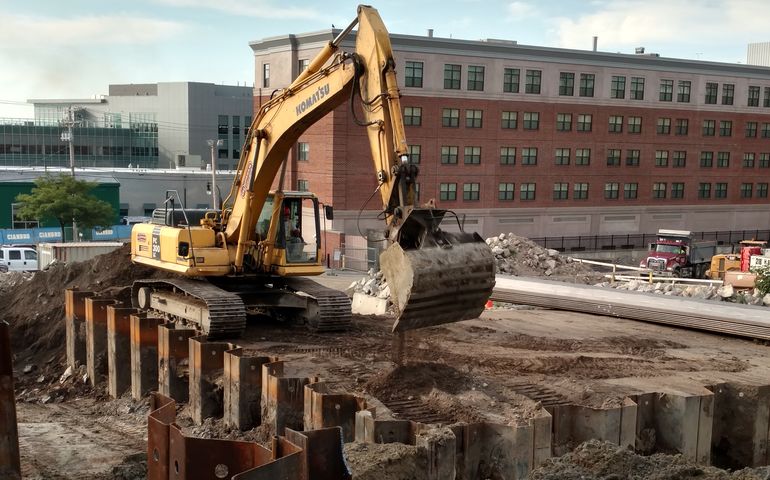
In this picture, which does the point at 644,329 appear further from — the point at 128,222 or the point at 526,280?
the point at 128,222

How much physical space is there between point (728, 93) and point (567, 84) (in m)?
14.3

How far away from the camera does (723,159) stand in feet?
194

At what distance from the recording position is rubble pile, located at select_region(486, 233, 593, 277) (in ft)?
99.3

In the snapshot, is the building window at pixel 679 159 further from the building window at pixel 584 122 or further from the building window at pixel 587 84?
the building window at pixel 587 84

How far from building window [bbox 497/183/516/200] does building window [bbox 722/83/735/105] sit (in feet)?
60.4

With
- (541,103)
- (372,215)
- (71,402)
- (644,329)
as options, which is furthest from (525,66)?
(71,402)

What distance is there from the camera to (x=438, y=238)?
39.1ft

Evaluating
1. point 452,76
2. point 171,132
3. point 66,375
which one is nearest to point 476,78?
point 452,76

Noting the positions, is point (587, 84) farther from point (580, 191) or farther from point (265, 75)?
point (265, 75)

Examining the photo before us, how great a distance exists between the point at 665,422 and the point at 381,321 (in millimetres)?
8194

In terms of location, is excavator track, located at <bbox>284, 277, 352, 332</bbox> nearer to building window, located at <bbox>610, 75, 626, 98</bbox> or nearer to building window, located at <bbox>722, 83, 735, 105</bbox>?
building window, located at <bbox>610, 75, 626, 98</bbox>

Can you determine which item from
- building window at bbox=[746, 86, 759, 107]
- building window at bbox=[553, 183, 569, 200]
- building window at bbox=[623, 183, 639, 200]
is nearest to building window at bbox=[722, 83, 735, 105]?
building window at bbox=[746, 86, 759, 107]

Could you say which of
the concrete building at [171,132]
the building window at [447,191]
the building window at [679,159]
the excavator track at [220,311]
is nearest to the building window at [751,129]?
the building window at [679,159]

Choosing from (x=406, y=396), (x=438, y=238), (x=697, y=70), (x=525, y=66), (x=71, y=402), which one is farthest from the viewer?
(x=697, y=70)
